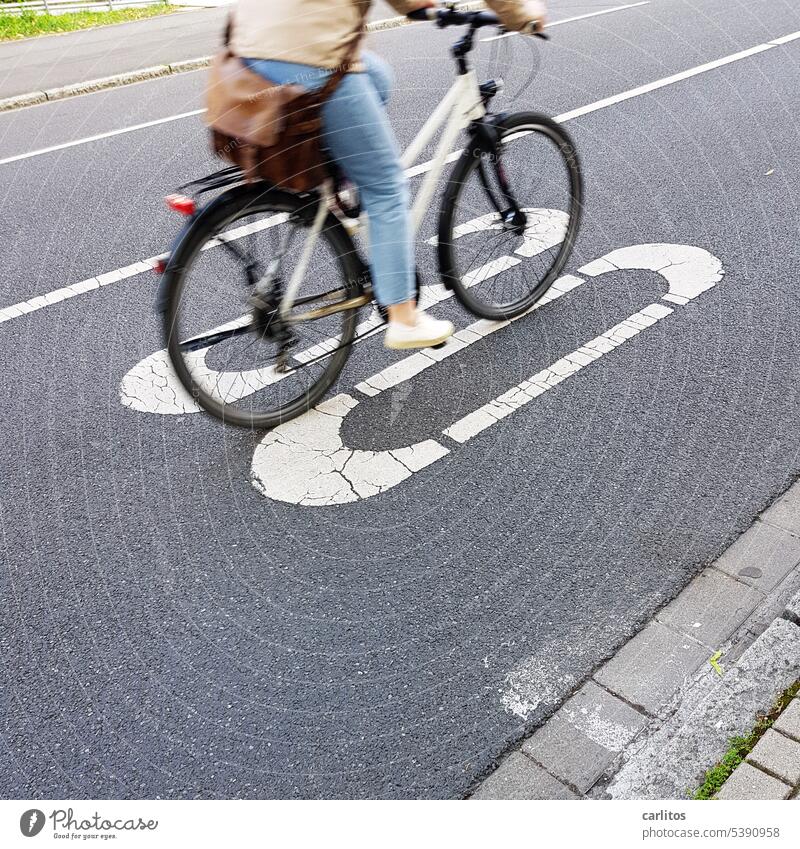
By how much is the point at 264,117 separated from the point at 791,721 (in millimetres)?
2105

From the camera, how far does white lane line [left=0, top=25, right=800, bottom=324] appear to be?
441 cm

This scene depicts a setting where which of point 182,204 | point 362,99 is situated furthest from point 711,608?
point 182,204

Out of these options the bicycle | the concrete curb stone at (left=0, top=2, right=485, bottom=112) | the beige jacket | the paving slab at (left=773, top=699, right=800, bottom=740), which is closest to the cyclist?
the beige jacket

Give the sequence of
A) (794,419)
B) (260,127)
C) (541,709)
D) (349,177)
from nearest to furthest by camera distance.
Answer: (541,709) < (260,127) < (349,177) < (794,419)

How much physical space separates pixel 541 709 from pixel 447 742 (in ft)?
0.83

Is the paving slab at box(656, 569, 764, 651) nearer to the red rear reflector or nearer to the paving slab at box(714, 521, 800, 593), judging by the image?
the paving slab at box(714, 521, 800, 593)

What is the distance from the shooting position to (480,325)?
407 centimetres

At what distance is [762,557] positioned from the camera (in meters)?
2.75

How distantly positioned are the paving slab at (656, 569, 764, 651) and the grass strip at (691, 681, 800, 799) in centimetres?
26

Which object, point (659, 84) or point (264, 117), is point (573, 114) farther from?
point (264, 117)

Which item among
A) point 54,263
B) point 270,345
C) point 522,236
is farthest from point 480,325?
point 54,263

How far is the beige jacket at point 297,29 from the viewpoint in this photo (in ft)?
8.55
